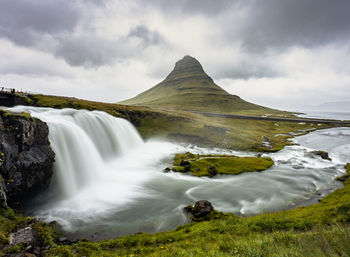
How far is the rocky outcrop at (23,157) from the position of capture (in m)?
16.4

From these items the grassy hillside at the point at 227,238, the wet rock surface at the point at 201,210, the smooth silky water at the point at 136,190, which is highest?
the grassy hillside at the point at 227,238

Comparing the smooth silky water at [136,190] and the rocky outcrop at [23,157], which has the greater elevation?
the rocky outcrop at [23,157]

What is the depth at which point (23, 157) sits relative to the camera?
18.6 m

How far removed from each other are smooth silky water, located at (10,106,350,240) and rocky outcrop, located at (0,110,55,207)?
5.27 feet

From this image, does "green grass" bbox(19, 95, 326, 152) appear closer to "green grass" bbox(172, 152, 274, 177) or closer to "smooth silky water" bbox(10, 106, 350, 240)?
"green grass" bbox(172, 152, 274, 177)

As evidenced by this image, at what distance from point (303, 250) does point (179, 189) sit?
18.5 m

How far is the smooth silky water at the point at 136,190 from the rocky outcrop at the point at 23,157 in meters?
1.61

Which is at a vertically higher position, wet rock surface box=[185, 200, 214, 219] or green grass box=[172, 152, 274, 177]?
wet rock surface box=[185, 200, 214, 219]

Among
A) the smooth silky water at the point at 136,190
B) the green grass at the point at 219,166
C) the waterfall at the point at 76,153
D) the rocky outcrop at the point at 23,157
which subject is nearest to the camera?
the rocky outcrop at the point at 23,157

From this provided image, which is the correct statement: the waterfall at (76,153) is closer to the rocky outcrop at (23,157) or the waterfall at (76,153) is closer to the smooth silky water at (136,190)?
the smooth silky water at (136,190)

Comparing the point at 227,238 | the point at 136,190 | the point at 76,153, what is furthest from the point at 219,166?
the point at 76,153

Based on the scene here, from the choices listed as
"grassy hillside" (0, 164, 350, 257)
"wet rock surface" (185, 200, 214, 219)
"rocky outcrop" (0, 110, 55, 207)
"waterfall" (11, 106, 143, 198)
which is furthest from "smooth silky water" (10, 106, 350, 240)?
"grassy hillside" (0, 164, 350, 257)

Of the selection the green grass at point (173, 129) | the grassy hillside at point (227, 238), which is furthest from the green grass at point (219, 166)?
the green grass at point (173, 129)

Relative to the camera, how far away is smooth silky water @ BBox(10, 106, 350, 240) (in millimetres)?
16703
